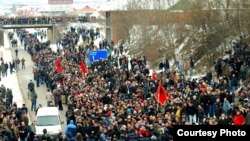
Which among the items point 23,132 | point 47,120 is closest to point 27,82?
point 47,120

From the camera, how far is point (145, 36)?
50.0m

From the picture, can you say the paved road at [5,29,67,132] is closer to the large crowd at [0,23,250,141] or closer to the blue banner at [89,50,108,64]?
the large crowd at [0,23,250,141]

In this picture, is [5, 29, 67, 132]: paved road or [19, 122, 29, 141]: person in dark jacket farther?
[5, 29, 67, 132]: paved road

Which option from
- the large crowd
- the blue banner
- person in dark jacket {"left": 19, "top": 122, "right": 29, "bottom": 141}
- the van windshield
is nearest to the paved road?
the large crowd

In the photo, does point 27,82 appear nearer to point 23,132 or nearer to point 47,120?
point 47,120

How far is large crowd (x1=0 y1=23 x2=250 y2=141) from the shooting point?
2045 centimetres

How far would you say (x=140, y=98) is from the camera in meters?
27.2

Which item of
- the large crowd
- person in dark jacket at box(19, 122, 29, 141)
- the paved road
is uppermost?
the large crowd

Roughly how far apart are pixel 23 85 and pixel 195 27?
11278 millimetres

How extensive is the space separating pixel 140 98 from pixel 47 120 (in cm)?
391

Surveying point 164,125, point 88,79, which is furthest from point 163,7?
point 164,125

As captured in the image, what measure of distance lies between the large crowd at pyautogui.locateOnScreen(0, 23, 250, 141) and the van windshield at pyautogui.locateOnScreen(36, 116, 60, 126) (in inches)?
26.4

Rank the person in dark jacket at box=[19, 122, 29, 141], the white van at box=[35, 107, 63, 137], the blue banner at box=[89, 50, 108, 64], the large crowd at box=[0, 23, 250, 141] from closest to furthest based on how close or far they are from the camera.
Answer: the large crowd at box=[0, 23, 250, 141], the person in dark jacket at box=[19, 122, 29, 141], the white van at box=[35, 107, 63, 137], the blue banner at box=[89, 50, 108, 64]

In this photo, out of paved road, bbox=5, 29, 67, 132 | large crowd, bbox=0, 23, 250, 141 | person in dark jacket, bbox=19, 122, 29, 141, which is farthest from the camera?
paved road, bbox=5, 29, 67, 132
